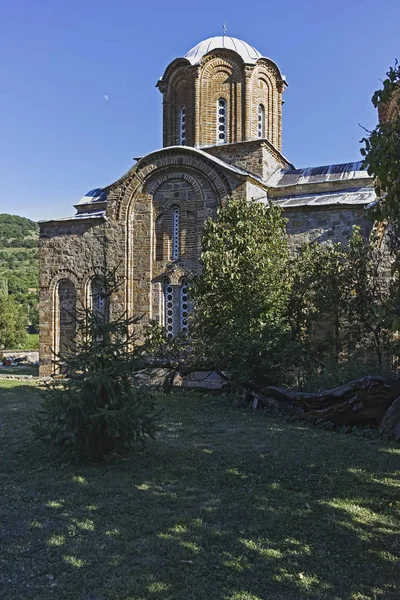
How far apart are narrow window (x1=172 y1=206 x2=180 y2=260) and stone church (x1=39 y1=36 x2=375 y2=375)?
0.09 feet

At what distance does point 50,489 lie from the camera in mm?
4758

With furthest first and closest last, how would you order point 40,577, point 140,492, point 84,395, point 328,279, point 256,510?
1. point 328,279
2. point 84,395
3. point 140,492
4. point 256,510
5. point 40,577

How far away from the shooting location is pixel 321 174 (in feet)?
49.6

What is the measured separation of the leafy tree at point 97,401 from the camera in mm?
5348

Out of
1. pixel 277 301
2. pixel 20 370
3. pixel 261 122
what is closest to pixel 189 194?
pixel 261 122

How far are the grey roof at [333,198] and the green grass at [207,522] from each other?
751 centimetres

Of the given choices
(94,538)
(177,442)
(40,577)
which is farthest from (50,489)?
(177,442)

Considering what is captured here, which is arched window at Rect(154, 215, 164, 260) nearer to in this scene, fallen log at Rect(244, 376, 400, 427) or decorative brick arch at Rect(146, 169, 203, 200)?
decorative brick arch at Rect(146, 169, 203, 200)

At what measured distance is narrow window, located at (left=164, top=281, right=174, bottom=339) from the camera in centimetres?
1365

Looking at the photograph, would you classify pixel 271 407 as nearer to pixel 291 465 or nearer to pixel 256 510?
pixel 291 465

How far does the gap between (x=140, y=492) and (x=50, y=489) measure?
86 cm

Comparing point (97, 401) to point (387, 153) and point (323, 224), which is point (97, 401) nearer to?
A: point (387, 153)

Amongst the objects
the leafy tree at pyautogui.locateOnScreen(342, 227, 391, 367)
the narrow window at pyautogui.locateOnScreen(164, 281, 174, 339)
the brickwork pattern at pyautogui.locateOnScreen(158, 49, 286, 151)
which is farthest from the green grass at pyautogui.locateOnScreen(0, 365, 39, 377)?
the leafy tree at pyautogui.locateOnScreen(342, 227, 391, 367)

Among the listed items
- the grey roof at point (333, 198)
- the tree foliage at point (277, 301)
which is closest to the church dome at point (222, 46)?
the grey roof at point (333, 198)
